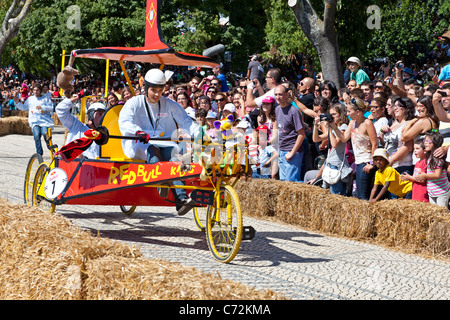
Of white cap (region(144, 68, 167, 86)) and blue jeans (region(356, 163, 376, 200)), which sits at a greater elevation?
white cap (region(144, 68, 167, 86))

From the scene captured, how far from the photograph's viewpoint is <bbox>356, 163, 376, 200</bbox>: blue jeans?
9328 mm

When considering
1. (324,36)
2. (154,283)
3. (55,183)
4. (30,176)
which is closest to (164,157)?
(55,183)

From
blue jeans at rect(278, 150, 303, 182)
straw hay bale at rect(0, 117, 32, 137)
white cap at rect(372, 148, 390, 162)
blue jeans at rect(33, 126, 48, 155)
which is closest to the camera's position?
white cap at rect(372, 148, 390, 162)

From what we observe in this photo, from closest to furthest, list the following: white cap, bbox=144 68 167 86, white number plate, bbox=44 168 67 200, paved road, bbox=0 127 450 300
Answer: paved road, bbox=0 127 450 300
white cap, bbox=144 68 167 86
white number plate, bbox=44 168 67 200

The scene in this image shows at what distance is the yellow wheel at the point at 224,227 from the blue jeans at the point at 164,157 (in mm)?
575

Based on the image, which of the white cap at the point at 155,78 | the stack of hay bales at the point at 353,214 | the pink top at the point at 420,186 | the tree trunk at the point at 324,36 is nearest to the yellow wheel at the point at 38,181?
the white cap at the point at 155,78

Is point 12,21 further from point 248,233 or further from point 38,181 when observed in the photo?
point 248,233

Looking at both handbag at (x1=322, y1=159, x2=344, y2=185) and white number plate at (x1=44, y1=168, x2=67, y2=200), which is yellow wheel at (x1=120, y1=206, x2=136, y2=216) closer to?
white number plate at (x1=44, y1=168, x2=67, y2=200)

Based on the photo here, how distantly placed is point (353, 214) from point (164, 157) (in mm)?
2562

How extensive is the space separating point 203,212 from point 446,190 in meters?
3.72

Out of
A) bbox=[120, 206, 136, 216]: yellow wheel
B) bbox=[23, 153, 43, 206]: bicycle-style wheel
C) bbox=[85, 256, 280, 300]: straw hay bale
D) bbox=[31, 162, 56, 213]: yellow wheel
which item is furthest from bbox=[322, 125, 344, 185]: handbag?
bbox=[85, 256, 280, 300]: straw hay bale

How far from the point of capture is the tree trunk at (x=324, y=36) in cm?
1562

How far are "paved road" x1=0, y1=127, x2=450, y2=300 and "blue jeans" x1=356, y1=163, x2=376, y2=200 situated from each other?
3.26ft

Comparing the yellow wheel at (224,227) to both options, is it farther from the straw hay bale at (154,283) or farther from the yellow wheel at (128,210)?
the yellow wheel at (128,210)
